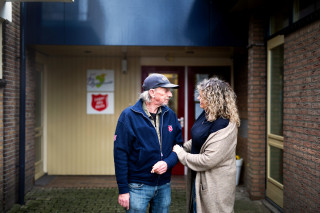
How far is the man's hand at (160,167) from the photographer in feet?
8.38

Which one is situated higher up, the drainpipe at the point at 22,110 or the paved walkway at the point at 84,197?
the drainpipe at the point at 22,110

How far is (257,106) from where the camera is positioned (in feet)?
16.7

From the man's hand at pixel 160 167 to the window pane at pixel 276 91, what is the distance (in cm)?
266

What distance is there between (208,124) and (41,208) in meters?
3.53

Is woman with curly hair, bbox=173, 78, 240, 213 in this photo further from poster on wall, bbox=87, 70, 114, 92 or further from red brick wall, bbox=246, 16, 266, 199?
poster on wall, bbox=87, 70, 114, 92

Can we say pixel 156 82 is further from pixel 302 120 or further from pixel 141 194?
pixel 302 120

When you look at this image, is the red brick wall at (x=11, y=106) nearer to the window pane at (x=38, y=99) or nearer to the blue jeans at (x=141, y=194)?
the window pane at (x=38, y=99)

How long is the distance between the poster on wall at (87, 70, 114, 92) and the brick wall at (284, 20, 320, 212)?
3.98 meters

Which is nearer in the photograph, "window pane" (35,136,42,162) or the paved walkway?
the paved walkway

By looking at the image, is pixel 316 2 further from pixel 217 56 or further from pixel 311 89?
pixel 217 56

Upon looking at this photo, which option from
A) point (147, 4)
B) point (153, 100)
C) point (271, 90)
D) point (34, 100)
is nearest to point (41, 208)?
point (34, 100)

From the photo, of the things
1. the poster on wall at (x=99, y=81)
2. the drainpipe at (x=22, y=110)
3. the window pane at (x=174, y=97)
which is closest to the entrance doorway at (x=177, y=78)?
the window pane at (x=174, y=97)

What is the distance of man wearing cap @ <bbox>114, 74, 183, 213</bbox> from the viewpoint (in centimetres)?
260

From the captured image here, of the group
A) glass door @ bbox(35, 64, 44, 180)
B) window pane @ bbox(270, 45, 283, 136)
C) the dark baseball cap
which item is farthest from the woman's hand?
glass door @ bbox(35, 64, 44, 180)
